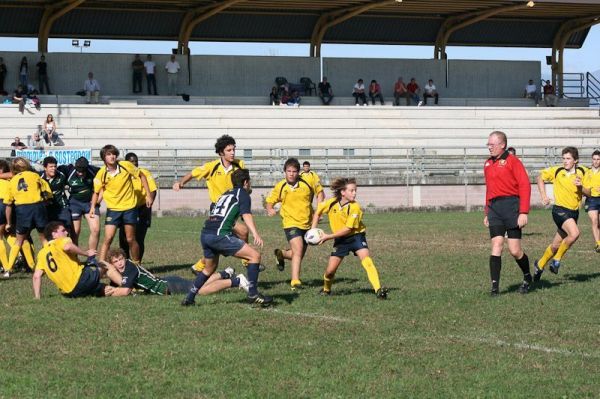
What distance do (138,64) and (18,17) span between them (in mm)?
4733

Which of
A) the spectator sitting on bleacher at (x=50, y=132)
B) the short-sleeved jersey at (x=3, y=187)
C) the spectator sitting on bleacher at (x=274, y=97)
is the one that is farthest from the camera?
the spectator sitting on bleacher at (x=274, y=97)

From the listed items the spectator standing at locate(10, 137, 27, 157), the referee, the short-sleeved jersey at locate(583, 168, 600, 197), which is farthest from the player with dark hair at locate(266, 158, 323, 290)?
the spectator standing at locate(10, 137, 27, 157)

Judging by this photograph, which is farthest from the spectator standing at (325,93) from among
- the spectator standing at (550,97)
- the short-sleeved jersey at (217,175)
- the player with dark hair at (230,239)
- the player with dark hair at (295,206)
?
the player with dark hair at (230,239)

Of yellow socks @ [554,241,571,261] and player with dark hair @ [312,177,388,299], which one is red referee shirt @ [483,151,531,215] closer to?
player with dark hair @ [312,177,388,299]

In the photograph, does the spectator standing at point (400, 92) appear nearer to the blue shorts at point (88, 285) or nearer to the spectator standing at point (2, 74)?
the spectator standing at point (2, 74)

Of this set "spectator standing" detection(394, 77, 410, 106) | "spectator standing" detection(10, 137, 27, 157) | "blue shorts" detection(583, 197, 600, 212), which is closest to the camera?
"blue shorts" detection(583, 197, 600, 212)

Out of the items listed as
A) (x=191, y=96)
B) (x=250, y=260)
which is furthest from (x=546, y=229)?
(x=191, y=96)

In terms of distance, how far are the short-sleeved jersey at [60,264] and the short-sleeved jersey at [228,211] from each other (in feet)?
5.52

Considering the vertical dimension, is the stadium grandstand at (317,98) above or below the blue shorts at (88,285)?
above

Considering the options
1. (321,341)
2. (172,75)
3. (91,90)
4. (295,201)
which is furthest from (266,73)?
(321,341)

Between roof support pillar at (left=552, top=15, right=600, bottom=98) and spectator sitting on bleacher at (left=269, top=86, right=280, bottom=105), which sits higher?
roof support pillar at (left=552, top=15, right=600, bottom=98)

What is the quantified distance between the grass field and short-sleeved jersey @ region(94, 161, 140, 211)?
157cm

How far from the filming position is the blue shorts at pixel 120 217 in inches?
601

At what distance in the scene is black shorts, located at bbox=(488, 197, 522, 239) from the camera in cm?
1282
